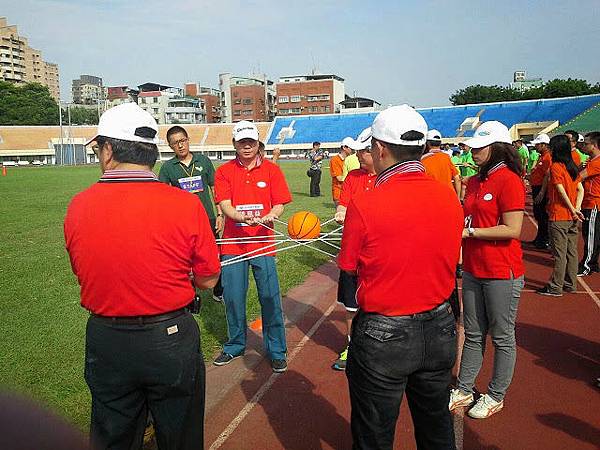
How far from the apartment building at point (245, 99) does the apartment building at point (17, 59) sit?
181 feet

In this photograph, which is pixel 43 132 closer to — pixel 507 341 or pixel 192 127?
pixel 192 127

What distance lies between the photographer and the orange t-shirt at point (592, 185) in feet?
26.0

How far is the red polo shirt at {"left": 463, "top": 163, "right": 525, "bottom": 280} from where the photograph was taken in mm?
3908

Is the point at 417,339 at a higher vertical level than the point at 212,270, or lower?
lower

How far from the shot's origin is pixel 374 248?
101 inches

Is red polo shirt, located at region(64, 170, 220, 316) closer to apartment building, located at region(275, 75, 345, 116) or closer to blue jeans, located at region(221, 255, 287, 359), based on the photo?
blue jeans, located at region(221, 255, 287, 359)

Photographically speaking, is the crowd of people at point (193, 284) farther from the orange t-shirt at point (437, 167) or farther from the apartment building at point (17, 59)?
the apartment building at point (17, 59)

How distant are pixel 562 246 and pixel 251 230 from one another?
4.84 m

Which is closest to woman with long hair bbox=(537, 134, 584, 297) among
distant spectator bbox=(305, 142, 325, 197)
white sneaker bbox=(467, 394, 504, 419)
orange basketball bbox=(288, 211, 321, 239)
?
orange basketball bbox=(288, 211, 321, 239)

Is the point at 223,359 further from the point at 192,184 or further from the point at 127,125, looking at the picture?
the point at 127,125

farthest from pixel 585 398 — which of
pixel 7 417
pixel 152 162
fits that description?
pixel 7 417

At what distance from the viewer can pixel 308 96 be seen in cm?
11338

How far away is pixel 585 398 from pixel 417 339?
9.41 feet

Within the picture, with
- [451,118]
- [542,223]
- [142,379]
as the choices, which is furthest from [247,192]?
[451,118]
